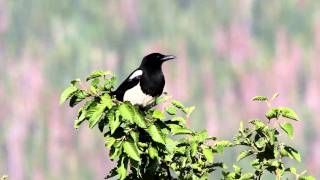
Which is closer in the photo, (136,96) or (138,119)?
(138,119)

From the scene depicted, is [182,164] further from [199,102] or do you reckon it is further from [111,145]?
[199,102]

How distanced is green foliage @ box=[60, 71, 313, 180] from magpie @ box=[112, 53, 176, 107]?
3.57 m

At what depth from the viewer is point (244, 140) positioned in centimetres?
838

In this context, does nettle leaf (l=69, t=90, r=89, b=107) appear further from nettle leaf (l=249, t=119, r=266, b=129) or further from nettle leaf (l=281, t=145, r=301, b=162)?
nettle leaf (l=281, t=145, r=301, b=162)

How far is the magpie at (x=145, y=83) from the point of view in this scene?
12.6m

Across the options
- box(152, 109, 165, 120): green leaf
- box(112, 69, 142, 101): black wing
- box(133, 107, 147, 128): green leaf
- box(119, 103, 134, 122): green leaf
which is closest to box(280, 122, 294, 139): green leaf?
box(152, 109, 165, 120): green leaf

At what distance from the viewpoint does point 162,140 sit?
734 cm

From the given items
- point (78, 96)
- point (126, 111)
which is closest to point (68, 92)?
point (78, 96)

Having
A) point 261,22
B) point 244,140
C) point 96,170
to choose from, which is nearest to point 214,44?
point 261,22

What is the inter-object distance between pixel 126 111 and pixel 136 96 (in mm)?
5353

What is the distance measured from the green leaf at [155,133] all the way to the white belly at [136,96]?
15.3 feet

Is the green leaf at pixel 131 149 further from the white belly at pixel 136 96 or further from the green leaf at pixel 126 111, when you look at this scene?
the white belly at pixel 136 96

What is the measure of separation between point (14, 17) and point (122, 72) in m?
30.5

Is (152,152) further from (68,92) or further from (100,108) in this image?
(68,92)
